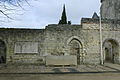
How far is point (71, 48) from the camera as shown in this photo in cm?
2181

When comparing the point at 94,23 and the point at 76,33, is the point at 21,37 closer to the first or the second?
the point at 76,33

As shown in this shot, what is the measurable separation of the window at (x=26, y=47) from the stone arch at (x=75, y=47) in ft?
11.3

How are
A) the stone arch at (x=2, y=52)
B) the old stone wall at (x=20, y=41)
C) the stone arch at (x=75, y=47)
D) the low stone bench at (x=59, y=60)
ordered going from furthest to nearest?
1. the stone arch at (x=2, y=52)
2. the stone arch at (x=75, y=47)
3. the old stone wall at (x=20, y=41)
4. the low stone bench at (x=59, y=60)

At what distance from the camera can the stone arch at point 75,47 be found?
69.2 feet

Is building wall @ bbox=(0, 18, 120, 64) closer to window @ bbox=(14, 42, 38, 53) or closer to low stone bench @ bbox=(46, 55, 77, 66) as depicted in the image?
window @ bbox=(14, 42, 38, 53)

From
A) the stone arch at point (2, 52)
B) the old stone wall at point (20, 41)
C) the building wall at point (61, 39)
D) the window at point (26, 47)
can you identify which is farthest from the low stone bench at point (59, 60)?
the stone arch at point (2, 52)

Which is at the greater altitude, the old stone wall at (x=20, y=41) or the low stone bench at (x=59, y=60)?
the old stone wall at (x=20, y=41)

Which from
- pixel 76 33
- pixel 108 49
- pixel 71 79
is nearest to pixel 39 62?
pixel 76 33

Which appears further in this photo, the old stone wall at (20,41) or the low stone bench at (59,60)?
the old stone wall at (20,41)

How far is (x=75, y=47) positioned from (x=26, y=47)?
16.8ft

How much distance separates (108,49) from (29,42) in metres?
14.2

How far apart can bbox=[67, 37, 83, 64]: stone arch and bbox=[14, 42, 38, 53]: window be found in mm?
3454

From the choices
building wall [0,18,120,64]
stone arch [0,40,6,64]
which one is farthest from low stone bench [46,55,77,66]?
stone arch [0,40,6,64]

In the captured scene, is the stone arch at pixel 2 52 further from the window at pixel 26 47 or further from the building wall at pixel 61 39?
the window at pixel 26 47
